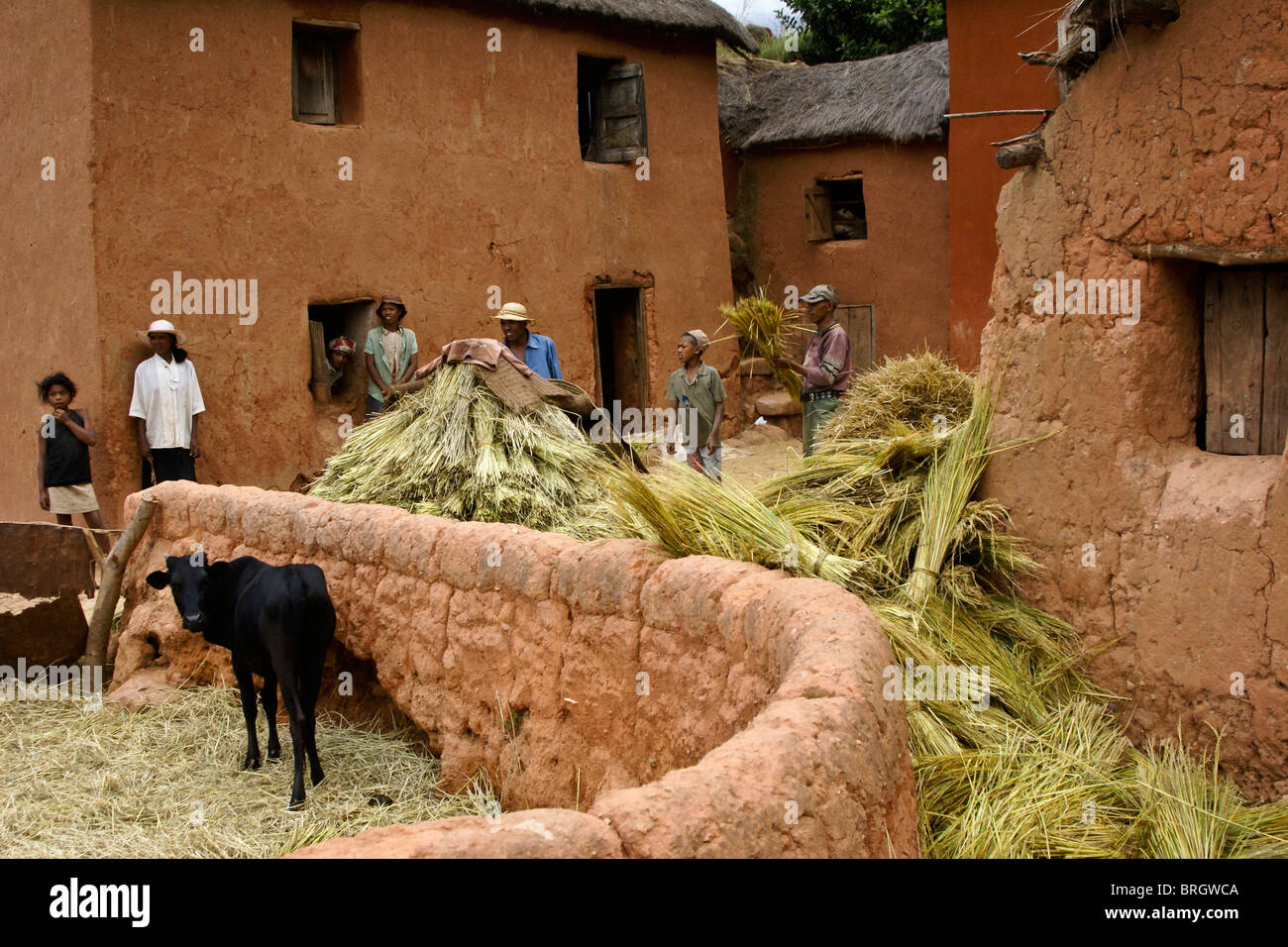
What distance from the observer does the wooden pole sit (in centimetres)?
728

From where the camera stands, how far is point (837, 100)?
49.8ft

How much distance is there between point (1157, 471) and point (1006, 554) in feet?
2.44

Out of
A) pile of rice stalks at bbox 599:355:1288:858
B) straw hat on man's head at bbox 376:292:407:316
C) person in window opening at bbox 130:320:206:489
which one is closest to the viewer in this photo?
pile of rice stalks at bbox 599:355:1288:858

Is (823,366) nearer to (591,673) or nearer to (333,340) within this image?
(591,673)

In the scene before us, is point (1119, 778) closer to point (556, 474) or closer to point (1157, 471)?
point (1157, 471)

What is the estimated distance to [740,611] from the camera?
399 centimetres

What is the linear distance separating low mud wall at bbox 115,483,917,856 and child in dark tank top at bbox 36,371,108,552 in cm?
187

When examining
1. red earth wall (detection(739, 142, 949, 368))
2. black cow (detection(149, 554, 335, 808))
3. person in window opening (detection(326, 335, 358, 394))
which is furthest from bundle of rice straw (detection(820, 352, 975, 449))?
red earth wall (detection(739, 142, 949, 368))

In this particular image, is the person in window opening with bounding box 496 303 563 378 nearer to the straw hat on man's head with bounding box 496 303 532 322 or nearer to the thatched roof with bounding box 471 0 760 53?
the straw hat on man's head with bounding box 496 303 532 322

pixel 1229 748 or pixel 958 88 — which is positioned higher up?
pixel 958 88

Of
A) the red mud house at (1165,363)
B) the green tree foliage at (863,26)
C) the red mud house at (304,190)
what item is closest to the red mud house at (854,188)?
the red mud house at (304,190)

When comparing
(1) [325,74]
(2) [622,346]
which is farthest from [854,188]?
(1) [325,74]

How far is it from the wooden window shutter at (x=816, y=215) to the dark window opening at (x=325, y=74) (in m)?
6.07
